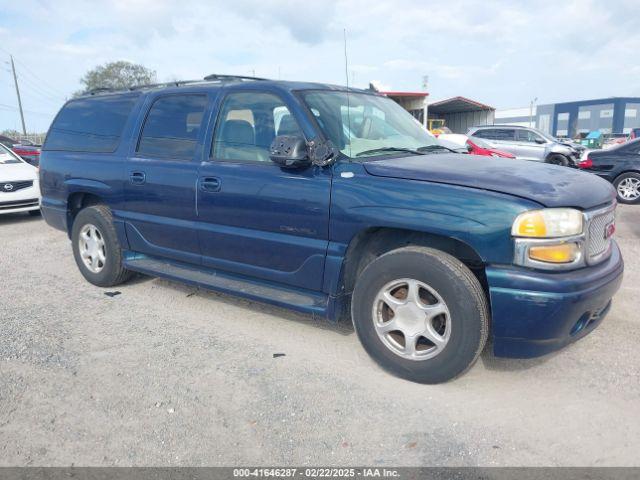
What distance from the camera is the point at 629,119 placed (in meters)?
64.6

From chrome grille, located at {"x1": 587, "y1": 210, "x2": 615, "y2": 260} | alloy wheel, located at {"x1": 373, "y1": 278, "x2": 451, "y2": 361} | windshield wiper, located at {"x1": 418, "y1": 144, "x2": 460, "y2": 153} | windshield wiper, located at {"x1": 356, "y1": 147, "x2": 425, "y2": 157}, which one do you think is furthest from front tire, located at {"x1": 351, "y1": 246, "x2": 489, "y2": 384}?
windshield wiper, located at {"x1": 418, "y1": 144, "x2": 460, "y2": 153}

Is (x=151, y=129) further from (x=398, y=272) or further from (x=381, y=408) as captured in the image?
(x=381, y=408)

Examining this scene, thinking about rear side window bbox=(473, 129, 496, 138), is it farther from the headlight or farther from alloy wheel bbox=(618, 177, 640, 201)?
the headlight

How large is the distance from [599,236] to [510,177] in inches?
25.8

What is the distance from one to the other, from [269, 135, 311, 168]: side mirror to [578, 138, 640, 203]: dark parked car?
9.33 m

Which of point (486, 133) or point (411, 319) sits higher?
point (486, 133)

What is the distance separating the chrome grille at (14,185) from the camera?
893cm

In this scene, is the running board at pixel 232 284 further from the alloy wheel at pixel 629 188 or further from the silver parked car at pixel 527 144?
the silver parked car at pixel 527 144

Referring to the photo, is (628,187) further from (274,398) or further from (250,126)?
(274,398)

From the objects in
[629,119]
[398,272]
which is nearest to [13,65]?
[398,272]

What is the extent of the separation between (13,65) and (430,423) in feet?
189

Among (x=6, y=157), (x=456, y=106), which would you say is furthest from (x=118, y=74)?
(x=6, y=157)

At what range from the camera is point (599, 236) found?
10.0ft

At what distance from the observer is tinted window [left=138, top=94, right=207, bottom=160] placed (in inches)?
162
